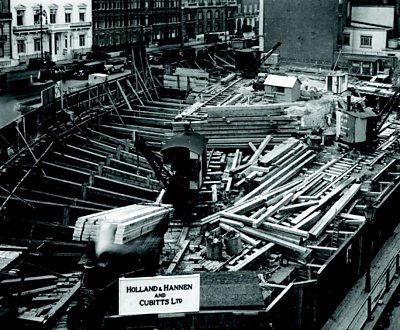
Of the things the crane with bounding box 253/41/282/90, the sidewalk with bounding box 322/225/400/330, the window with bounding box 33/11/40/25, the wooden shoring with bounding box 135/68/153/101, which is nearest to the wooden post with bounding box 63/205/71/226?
the sidewalk with bounding box 322/225/400/330

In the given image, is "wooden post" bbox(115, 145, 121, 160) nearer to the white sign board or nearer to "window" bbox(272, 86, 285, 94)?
"window" bbox(272, 86, 285, 94)

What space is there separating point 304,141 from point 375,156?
3.59 meters

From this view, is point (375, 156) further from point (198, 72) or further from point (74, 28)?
point (74, 28)

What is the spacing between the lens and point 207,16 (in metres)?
107

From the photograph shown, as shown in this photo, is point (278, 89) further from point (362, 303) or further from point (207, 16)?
point (207, 16)

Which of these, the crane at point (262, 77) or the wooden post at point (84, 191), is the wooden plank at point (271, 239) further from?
the crane at point (262, 77)

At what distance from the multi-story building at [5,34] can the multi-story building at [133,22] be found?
487 inches

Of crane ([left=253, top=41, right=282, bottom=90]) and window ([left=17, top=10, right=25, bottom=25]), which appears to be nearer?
crane ([left=253, top=41, right=282, bottom=90])

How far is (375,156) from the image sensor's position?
34562mm

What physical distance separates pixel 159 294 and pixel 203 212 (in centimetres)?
1131

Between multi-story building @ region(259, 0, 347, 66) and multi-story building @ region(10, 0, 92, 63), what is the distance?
24.3 meters

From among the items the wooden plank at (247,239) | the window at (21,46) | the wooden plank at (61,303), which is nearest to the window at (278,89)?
the wooden plank at (247,239)

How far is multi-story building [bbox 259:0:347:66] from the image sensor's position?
6347cm

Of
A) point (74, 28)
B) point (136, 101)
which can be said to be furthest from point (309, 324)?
point (74, 28)
